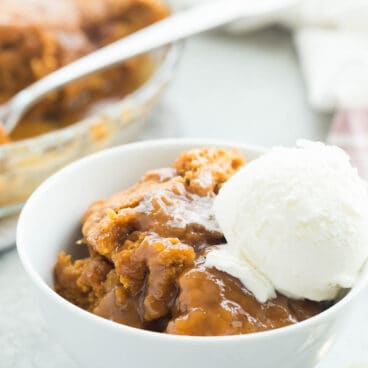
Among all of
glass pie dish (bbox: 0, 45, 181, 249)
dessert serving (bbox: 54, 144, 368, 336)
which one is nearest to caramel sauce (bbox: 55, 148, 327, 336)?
dessert serving (bbox: 54, 144, 368, 336)

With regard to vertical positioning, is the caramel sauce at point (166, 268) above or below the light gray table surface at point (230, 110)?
above

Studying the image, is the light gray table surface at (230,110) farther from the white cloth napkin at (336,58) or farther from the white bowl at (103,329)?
the white bowl at (103,329)

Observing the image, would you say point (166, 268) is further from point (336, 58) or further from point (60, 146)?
point (336, 58)

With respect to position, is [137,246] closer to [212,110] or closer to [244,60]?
[212,110]

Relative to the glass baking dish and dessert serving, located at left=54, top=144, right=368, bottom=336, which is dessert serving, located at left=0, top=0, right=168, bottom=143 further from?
dessert serving, located at left=54, top=144, right=368, bottom=336

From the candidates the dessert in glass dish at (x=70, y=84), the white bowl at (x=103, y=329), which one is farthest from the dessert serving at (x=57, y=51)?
the white bowl at (x=103, y=329)

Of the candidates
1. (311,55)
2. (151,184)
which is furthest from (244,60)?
(151,184)

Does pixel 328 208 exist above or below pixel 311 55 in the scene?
above
